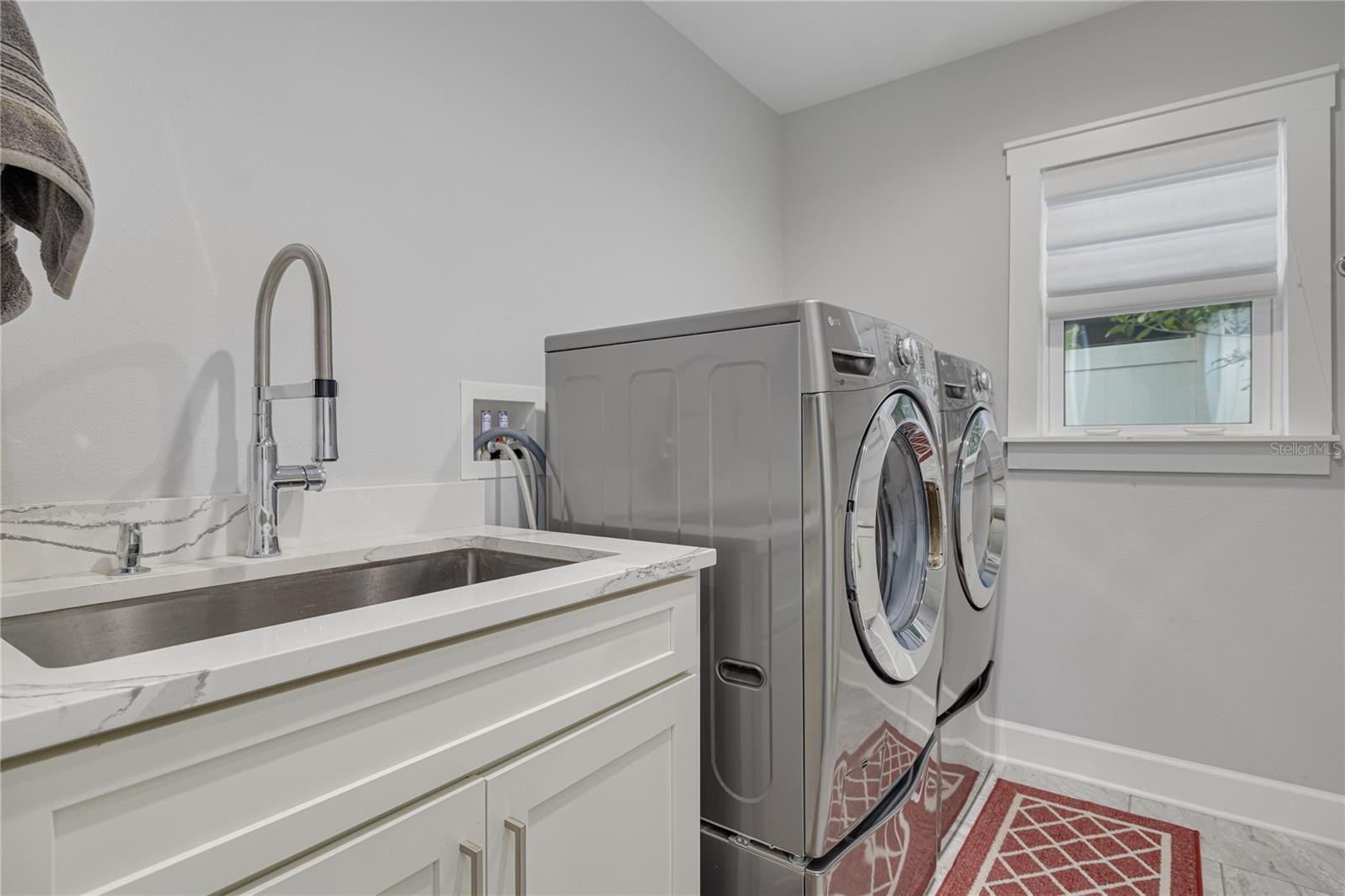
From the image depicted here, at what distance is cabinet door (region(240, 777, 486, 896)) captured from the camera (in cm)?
65

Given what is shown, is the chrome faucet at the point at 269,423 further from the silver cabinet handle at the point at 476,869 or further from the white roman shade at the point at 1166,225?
the white roman shade at the point at 1166,225

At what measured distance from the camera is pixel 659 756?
1.09m

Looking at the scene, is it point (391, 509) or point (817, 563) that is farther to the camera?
point (391, 509)

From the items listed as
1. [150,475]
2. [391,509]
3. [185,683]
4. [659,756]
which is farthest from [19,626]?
[659,756]

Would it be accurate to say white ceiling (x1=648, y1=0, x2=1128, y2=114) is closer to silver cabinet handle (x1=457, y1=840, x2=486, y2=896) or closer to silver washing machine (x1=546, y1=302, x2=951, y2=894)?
silver washing machine (x1=546, y1=302, x2=951, y2=894)

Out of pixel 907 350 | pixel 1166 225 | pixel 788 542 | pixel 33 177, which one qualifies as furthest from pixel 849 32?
pixel 33 177

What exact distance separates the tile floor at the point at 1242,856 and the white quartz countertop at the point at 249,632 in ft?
4.64

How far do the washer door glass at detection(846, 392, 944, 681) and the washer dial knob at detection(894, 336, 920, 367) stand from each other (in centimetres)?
8

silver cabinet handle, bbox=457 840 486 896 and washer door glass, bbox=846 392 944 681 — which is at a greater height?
washer door glass, bbox=846 392 944 681

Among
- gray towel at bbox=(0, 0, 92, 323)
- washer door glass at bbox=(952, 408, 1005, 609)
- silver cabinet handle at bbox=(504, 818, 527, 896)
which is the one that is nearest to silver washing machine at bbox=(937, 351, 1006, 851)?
washer door glass at bbox=(952, 408, 1005, 609)

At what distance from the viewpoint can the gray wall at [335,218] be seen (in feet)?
3.42

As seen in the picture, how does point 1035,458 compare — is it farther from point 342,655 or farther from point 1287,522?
point 342,655

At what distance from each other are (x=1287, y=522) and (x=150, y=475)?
112 inches

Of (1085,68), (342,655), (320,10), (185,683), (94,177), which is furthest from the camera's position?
(1085,68)
